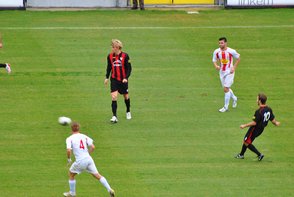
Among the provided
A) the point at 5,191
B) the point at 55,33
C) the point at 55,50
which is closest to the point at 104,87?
the point at 55,50

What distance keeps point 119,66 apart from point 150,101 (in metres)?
3.23

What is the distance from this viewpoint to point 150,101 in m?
31.9

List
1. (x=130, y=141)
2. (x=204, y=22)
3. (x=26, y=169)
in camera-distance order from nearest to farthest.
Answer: (x=26, y=169), (x=130, y=141), (x=204, y=22)

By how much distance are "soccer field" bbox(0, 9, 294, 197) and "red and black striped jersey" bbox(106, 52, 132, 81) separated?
138 cm

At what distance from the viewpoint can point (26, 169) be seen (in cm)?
2517

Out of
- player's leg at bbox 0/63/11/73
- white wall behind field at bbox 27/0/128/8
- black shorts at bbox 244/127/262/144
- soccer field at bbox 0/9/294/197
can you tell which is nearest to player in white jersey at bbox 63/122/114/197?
soccer field at bbox 0/9/294/197

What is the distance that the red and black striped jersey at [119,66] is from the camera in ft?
94.8

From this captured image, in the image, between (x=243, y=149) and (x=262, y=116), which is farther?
(x=243, y=149)

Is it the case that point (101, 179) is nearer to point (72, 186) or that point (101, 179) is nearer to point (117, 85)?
point (72, 186)

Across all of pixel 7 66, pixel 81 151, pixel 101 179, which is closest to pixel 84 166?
pixel 81 151

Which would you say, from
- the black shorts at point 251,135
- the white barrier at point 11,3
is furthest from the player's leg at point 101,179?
the white barrier at point 11,3

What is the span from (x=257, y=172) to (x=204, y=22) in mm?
19134

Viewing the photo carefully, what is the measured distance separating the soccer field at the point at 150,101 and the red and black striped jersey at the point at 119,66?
4.53 ft

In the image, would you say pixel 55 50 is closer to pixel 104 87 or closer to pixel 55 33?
pixel 55 33
